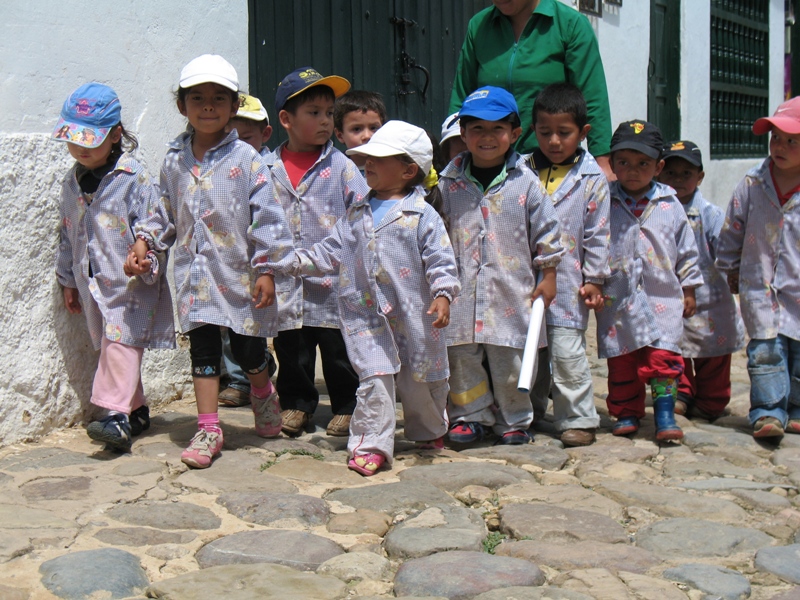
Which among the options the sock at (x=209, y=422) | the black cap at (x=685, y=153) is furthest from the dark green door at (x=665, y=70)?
the sock at (x=209, y=422)

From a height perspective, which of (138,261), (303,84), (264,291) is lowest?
(264,291)

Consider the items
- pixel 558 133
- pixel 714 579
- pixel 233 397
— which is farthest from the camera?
pixel 233 397

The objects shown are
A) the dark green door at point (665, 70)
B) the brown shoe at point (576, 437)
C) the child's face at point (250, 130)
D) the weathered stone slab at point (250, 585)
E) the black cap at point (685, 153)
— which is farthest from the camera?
the dark green door at point (665, 70)

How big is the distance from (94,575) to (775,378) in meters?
2.97

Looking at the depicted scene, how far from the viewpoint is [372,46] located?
6.23 meters

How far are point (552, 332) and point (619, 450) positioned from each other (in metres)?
0.54

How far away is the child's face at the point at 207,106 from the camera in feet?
13.0

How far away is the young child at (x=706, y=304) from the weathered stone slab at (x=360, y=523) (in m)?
2.12

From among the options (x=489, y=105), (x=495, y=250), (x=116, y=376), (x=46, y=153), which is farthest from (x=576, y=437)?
(x=46, y=153)

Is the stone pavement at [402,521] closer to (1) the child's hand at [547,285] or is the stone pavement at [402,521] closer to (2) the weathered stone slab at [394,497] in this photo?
(2) the weathered stone slab at [394,497]

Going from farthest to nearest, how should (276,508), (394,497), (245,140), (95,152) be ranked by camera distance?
(245,140)
(95,152)
(394,497)
(276,508)

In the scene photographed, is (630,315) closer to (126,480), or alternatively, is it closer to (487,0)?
(126,480)

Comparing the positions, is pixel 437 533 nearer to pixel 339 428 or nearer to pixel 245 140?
pixel 339 428

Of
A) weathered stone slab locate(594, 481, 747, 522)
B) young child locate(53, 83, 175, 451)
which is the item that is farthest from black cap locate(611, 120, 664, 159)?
young child locate(53, 83, 175, 451)
